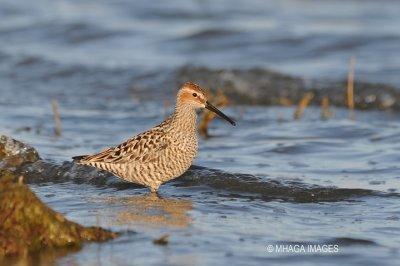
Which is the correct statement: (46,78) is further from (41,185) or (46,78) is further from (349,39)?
(41,185)

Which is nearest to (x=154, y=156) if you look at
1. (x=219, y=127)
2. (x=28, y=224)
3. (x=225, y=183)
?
(x=225, y=183)

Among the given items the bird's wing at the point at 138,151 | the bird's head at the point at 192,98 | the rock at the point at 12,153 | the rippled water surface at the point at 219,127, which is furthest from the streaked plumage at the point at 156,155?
the rock at the point at 12,153

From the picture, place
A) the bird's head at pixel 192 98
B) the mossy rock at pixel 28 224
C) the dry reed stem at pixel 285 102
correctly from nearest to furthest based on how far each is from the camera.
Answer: the mossy rock at pixel 28 224
the bird's head at pixel 192 98
the dry reed stem at pixel 285 102

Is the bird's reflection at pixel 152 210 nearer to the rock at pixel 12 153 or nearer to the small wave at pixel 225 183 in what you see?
the small wave at pixel 225 183

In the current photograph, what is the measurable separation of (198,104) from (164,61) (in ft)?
29.4

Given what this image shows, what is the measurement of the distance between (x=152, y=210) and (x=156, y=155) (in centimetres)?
88

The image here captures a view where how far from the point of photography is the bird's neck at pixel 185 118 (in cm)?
943

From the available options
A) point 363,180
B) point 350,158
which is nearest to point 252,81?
point 350,158

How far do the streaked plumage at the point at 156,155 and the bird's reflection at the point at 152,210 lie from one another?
23 centimetres

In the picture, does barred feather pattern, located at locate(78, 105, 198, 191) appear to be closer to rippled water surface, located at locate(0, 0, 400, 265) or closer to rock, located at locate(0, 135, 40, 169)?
rippled water surface, located at locate(0, 0, 400, 265)

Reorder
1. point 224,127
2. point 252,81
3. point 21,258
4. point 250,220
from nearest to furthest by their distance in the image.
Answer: point 21,258 < point 250,220 < point 224,127 < point 252,81

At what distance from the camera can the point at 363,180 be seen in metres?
10.3

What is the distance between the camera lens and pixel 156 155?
364 inches

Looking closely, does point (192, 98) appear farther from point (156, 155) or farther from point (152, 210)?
point (152, 210)
